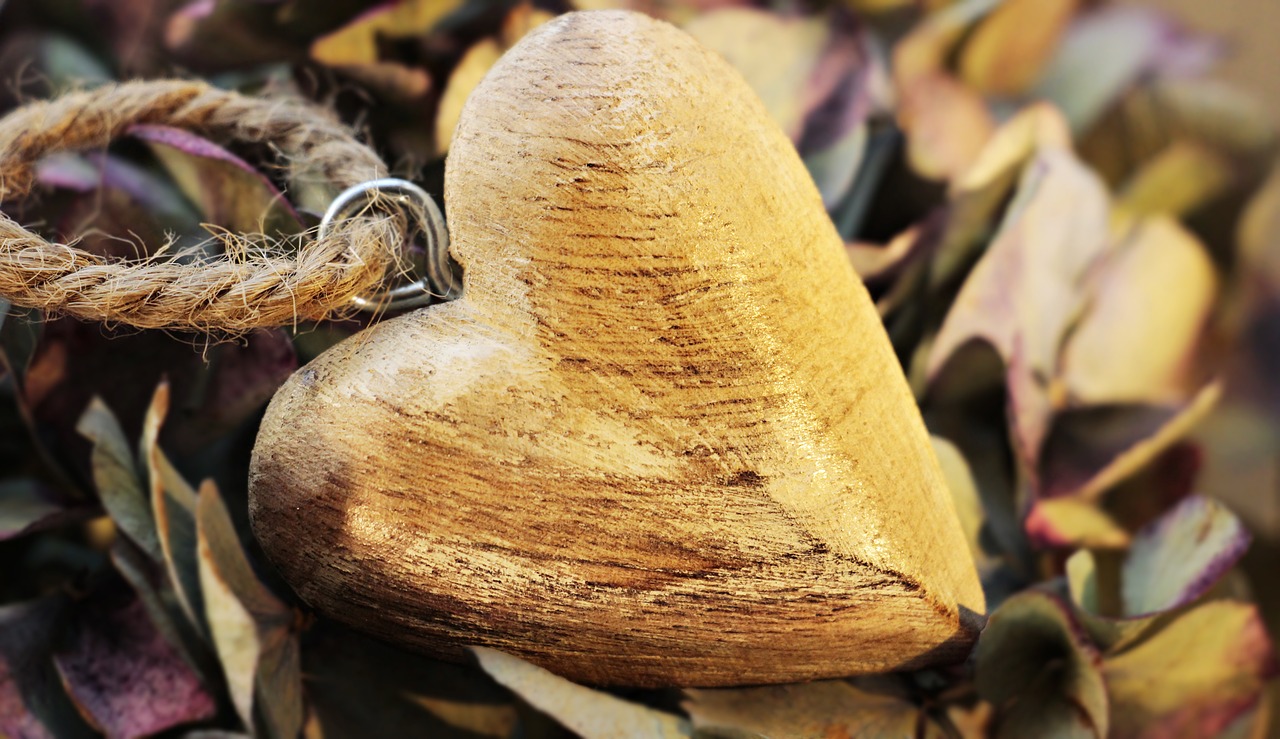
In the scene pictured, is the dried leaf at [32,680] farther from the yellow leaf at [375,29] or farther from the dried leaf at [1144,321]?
the dried leaf at [1144,321]

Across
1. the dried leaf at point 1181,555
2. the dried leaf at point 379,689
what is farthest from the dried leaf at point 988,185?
the dried leaf at point 379,689

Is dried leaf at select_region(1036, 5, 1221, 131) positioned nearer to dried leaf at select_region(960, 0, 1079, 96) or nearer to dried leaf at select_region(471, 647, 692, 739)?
dried leaf at select_region(960, 0, 1079, 96)

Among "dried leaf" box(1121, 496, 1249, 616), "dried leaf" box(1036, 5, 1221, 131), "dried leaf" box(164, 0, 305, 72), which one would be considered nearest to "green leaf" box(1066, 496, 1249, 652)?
"dried leaf" box(1121, 496, 1249, 616)

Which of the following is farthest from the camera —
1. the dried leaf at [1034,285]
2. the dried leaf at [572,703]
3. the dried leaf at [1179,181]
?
the dried leaf at [1179,181]

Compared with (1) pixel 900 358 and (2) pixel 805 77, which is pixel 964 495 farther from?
(2) pixel 805 77

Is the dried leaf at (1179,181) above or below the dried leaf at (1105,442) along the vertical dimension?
above

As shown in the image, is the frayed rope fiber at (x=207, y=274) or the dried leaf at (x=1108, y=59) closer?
the frayed rope fiber at (x=207, y=274)
